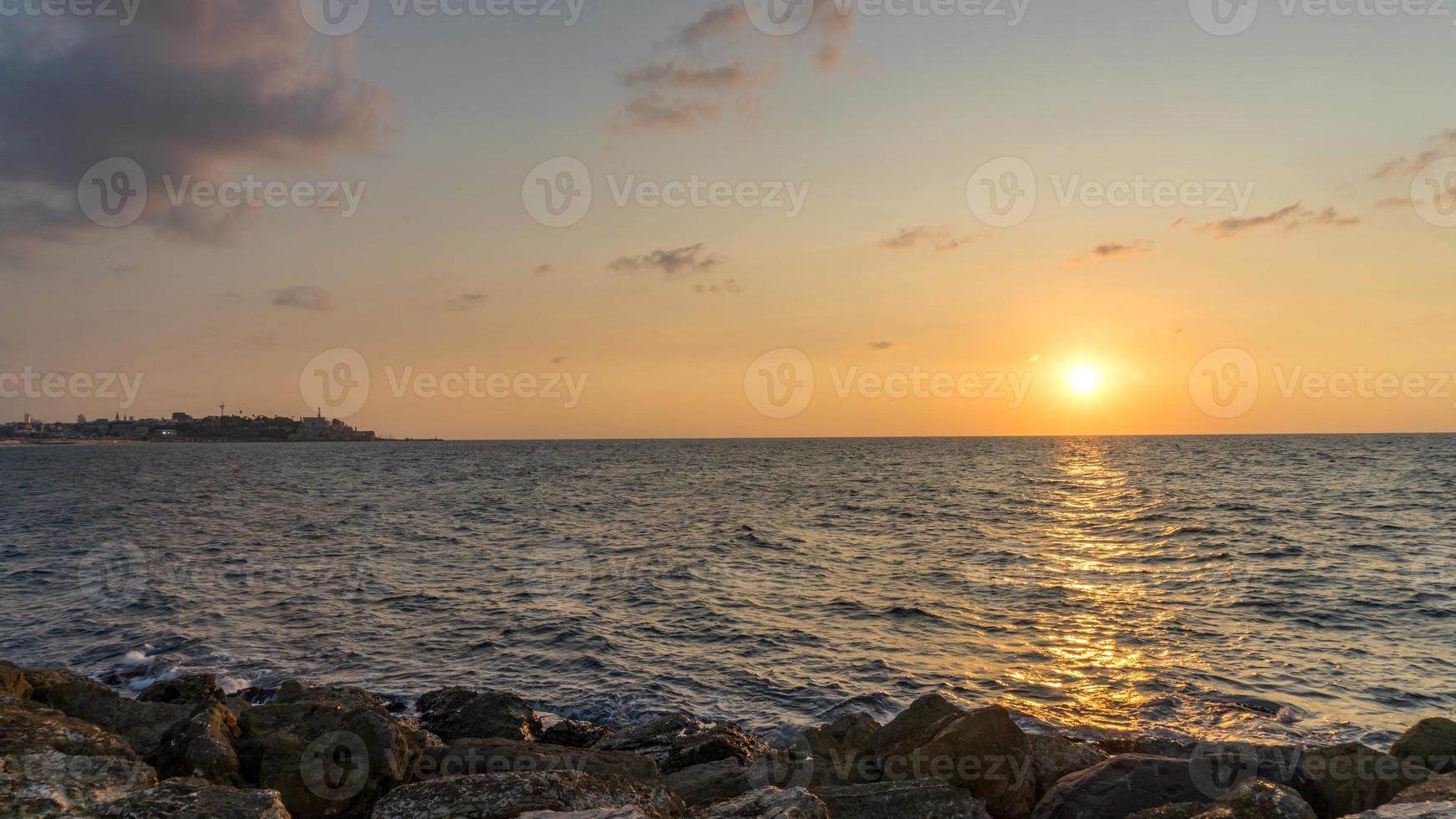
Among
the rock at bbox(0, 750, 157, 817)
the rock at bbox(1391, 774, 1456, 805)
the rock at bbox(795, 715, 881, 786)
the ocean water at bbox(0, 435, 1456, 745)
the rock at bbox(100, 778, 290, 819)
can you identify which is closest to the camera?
the rock at bbox(100, 778, 290, 819)

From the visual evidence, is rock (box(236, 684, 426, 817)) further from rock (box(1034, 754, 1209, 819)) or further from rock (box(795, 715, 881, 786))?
rock (box(1034, 754, 1209, 819))

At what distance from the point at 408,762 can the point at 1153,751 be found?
1069 centimetres

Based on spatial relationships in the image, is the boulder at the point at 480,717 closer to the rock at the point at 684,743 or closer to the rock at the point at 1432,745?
the rock at the point at 684,743

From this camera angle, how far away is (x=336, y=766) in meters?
10.7

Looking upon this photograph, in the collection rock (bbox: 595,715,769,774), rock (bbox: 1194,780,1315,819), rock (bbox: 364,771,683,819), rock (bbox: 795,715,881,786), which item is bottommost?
rock (bbox: 595,715,769,774)

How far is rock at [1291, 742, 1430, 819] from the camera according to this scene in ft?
32.3

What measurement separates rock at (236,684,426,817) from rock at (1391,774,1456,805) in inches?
440

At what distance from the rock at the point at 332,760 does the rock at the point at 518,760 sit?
327 mm

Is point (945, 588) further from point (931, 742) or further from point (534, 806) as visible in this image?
point (534, 806)

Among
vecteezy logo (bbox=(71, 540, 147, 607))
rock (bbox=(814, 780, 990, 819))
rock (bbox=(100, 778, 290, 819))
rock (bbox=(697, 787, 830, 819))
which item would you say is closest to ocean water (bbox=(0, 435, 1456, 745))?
vecteezy logo (bbox=(71, 540, 147, 607))

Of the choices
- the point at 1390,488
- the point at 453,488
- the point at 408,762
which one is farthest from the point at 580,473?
the point at 408,762

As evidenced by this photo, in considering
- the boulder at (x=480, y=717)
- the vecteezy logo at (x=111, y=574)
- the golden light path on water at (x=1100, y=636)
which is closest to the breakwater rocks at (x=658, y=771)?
the boulder at (x=480, y=717)

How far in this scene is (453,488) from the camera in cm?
8006

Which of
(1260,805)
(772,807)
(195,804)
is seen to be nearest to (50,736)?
(195,804)
